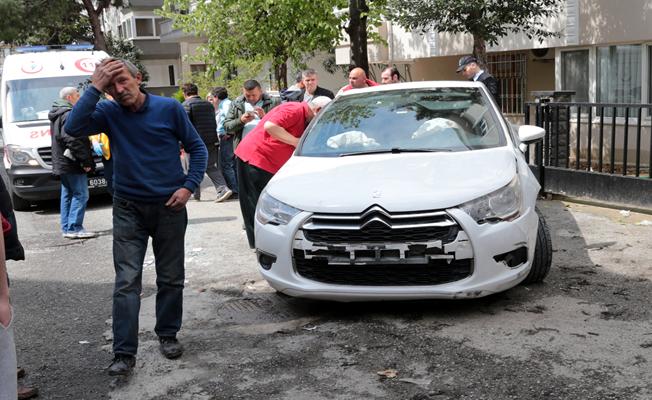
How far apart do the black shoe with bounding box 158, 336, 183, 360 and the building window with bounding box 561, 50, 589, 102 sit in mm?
11894

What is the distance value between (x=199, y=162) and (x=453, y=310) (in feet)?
6.61

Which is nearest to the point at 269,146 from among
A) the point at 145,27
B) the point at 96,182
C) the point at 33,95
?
the point at 96,182

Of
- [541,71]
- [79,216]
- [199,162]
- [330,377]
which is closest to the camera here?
[330,377]

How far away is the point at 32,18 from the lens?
124 ft

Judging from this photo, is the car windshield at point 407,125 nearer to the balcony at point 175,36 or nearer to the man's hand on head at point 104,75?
the man's hand on head at point 104,75

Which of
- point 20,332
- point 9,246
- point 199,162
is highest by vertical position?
point 199,162

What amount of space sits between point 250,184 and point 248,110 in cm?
343

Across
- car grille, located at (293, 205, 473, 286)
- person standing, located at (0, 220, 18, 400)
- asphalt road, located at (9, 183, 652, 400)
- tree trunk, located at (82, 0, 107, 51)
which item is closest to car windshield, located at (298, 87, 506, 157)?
car grille, located at (293, 205, 473, 286)

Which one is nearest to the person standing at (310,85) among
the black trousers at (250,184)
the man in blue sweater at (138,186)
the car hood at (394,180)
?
the black trousers at (250,184)

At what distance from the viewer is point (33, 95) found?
13.0 metres

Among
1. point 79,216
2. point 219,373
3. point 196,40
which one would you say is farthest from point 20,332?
point 196,40

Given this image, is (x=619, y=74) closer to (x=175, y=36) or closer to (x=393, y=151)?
(x=393, y=151)

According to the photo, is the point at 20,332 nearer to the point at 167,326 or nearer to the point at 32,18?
the point at 167,326

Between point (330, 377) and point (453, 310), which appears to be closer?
point (330, 377)
